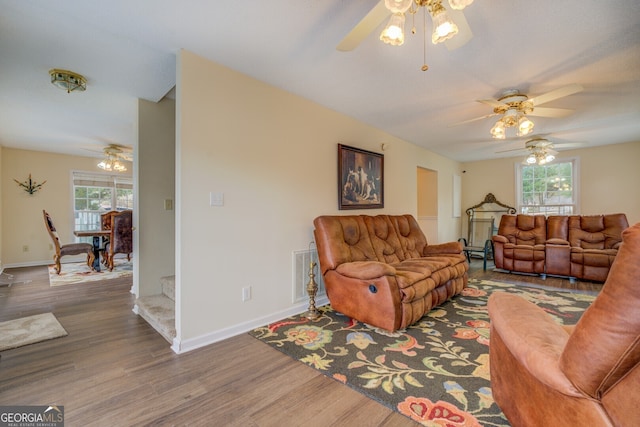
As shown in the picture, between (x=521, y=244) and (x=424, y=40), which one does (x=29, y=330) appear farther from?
(x=521, y=244)

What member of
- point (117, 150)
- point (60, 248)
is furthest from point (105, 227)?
point (117, 150)

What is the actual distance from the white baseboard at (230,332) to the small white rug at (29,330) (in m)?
1.22

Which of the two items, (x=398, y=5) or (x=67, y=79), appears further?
(x=67, y=79)

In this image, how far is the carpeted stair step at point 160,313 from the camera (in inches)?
92.0

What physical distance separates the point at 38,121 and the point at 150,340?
3.72m

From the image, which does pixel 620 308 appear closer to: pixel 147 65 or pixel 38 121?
pixel 147 65

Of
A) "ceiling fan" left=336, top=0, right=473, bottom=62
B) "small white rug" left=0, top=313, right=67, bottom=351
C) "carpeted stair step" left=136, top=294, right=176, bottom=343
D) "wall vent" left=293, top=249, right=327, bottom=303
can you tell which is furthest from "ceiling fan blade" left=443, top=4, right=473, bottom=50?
"small white rug" left=0, top=313, right=67, bottom=351

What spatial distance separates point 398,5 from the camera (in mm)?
1206

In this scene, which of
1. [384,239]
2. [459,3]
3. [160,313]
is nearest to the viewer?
[459,3]

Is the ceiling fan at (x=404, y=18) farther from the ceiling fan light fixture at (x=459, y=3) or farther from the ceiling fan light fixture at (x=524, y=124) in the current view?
the ceiling fan light fixture at (x=524, y=124)

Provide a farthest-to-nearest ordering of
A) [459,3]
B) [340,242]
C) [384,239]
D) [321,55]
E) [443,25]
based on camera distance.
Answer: [384,239], [340,242], [321,55], [443,25], [459,3]

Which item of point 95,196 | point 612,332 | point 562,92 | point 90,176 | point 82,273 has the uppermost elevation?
point 562,92

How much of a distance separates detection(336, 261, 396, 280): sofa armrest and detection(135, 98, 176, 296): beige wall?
2126 mm

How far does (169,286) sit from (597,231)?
21.0 ft
